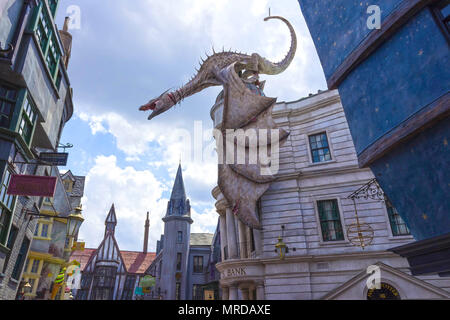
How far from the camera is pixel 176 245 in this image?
42.6m

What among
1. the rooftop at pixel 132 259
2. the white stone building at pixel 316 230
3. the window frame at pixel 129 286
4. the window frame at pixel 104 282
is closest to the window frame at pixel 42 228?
the white stone building at pixel 316 230

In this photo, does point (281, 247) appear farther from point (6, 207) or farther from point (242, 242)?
point (6, 207)

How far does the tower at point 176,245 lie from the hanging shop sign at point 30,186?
29.9 meters

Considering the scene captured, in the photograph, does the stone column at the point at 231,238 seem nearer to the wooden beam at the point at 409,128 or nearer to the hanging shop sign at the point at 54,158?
the hanging shop sign at the point at 54,158

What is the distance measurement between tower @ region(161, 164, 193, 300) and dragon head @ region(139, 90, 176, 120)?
2893 cm

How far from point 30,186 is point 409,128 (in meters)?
13.5

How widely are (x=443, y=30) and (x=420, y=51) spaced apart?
50 cm

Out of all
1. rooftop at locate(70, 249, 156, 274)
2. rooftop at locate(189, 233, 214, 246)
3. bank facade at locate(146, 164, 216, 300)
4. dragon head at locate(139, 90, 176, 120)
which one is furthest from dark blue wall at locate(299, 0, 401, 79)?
rooftop at locate(70, 249, 156, 274)

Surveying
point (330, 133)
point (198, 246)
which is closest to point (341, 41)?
point (330, 133)

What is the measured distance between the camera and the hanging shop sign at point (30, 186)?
39.3ft

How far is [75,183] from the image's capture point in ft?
122

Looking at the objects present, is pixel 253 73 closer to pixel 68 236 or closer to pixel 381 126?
pixel 381 126

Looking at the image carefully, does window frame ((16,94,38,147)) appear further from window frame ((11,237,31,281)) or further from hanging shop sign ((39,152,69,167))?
window frame ((11,237,31,281))

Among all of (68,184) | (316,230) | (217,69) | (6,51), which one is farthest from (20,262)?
(68,184)
